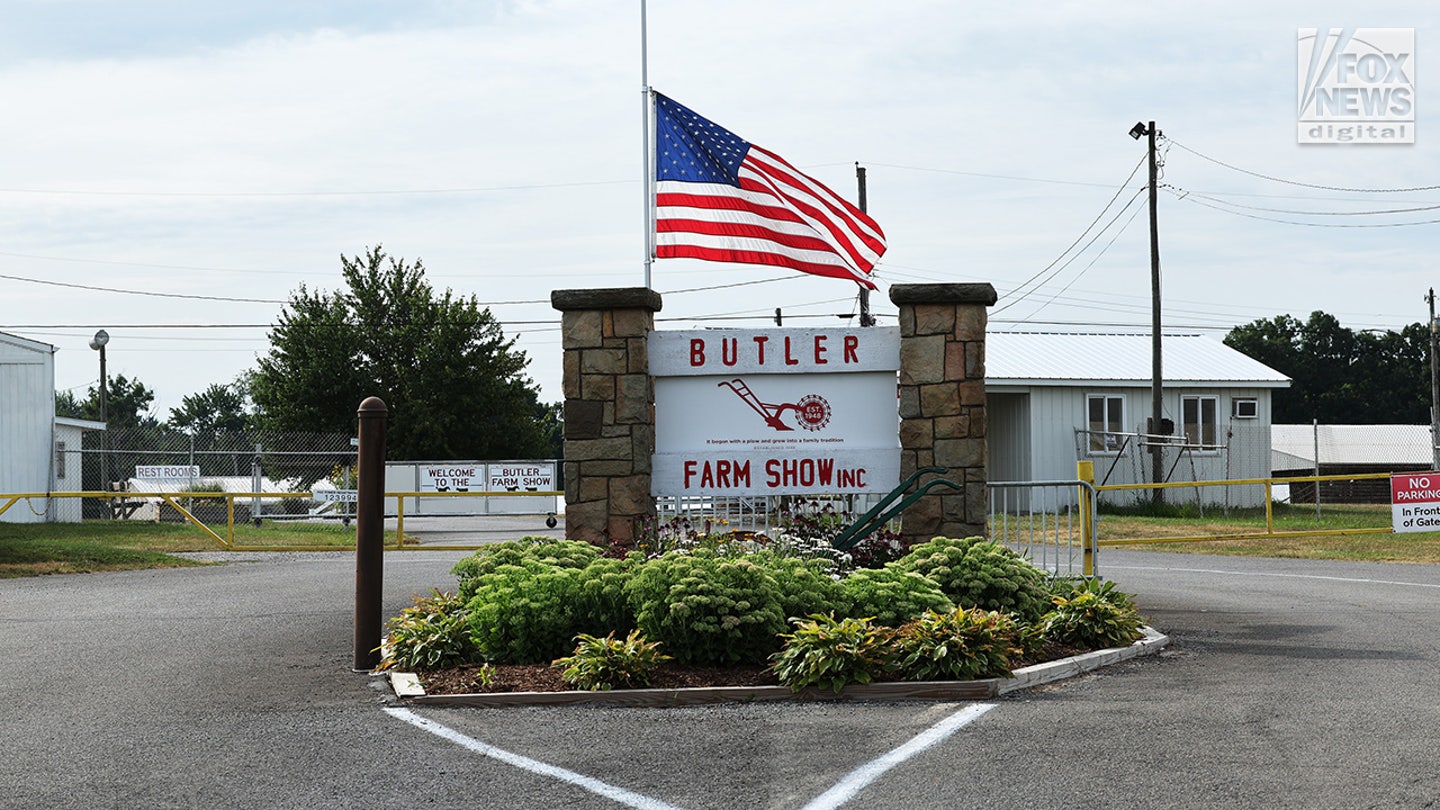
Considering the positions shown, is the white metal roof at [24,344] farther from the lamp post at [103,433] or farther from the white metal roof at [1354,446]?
the white metal roof at [1354,446]

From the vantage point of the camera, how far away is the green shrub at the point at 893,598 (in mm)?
9289

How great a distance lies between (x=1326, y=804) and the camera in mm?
5762

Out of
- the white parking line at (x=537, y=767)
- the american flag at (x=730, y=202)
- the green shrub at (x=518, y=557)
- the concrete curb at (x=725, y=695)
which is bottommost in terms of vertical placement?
the white parking line at (x=537, y=767)

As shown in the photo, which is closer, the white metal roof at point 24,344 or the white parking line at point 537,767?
the white parking line at point 537,767

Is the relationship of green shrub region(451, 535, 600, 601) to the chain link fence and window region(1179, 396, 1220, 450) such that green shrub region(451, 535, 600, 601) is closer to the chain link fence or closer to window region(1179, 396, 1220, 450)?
the chain link fence

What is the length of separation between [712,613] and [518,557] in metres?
2.52

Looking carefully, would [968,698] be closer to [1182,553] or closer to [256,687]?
[256,687]

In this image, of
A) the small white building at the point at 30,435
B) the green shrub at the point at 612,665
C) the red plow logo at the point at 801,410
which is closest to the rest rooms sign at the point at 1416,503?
the red plow logo at the point at 801,410

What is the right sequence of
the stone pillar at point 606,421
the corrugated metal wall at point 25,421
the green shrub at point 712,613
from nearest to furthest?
the green shrub at point 712,613
the stone pillar at point 606,421
the corrugated metal wall at point 25,421

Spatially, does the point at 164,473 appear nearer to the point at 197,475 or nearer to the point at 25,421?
the point at 197,475

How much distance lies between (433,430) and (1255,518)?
81.6 ft

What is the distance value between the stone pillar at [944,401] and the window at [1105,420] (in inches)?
925

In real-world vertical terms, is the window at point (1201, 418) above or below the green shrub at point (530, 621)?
above

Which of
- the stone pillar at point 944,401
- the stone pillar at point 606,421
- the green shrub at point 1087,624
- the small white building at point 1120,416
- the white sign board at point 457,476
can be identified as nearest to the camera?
the green shrub at point 1087,624
